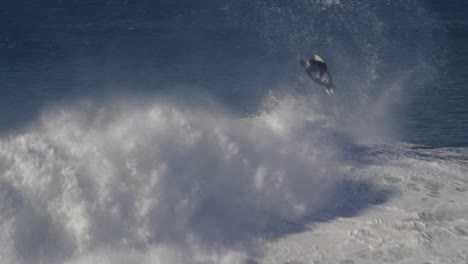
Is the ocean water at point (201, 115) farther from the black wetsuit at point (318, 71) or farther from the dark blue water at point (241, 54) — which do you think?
the black wetsuit at point (318, 71)

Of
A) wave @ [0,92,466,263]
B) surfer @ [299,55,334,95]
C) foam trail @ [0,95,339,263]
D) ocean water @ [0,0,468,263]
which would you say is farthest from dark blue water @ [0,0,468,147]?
foam trail @ [0,95,339,263]

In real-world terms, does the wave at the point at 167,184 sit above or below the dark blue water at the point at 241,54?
above

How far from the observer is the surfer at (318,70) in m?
29.5

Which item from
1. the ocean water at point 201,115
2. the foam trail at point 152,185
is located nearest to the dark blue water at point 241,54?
the ocean water at point 201,115

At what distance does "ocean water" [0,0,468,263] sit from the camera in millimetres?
19875

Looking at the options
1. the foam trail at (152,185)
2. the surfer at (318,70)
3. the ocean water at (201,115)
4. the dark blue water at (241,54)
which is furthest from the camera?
the dark blue water at (241,54)

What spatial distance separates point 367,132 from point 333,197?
7.19 metres

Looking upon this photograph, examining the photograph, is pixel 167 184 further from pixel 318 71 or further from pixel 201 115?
pixel 318 71

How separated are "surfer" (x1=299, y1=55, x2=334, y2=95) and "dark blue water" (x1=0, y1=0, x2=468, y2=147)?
2.78ft

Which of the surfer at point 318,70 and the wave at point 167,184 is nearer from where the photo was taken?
the wave at point 167,184

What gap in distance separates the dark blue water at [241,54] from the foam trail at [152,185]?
5192 mm

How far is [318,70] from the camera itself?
29656 mm

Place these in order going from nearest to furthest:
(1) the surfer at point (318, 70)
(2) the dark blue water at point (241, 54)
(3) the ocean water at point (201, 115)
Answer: (3) the ocean water at point (201, 115)
(1) the surfer at point (318, 70)
(2) the dark blue water at point (241, 54)

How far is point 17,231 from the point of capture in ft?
62.6
